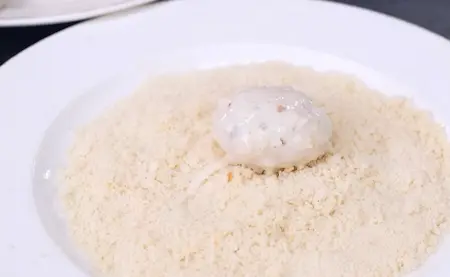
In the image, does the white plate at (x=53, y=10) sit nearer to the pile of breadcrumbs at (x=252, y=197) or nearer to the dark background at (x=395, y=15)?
the dark background at (x=395, y=15)

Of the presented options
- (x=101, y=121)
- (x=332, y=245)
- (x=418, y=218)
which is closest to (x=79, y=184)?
(x=101, y=121)

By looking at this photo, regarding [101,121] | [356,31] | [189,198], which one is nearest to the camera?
[189,198]

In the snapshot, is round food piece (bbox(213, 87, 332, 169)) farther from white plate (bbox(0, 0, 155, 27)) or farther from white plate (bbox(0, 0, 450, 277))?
white plate (bbox(0, 0, 155, 27))

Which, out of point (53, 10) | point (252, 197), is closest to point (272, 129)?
point (252, 197)

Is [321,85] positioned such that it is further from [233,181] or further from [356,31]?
[233,181]

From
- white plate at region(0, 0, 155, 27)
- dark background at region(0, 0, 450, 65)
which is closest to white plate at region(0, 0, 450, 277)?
white plate at region(0, 0, 155, 27)
